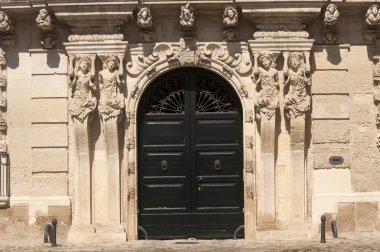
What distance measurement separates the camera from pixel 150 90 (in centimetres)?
1362

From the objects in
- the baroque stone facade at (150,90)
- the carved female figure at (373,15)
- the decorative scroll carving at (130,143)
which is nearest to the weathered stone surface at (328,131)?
the baroque stone facade at (150,90)

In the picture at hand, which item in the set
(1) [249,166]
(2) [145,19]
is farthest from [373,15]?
(2) [145,19]

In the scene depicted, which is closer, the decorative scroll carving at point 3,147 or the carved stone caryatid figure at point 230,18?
the carved stone caryatid figure at point 230,18

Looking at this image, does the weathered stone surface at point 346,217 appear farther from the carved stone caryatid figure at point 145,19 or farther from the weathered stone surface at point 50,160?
the weathered stone surface at point 50,160

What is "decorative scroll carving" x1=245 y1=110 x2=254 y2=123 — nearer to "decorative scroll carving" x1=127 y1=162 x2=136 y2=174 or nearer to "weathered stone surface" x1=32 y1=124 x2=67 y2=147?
"decorative scroll carving" x1=127 y1=162 x2=136 y2=174

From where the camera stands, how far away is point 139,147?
1360 cm

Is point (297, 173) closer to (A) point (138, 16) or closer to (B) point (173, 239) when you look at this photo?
(B) point (173, 239)

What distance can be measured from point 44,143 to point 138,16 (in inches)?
102

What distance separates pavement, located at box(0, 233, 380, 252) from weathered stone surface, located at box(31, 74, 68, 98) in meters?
2.43

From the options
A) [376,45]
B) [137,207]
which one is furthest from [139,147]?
[376,45]

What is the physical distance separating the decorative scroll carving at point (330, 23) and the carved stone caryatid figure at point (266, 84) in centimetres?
105

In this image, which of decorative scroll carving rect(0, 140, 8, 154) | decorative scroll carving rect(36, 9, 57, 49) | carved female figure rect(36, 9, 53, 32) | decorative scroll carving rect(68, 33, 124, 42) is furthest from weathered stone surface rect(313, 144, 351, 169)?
decorative scroll carving rect(0, 140, 8, 154)

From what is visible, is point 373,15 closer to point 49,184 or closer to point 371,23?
point 371,23

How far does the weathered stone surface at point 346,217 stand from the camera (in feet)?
44.1
